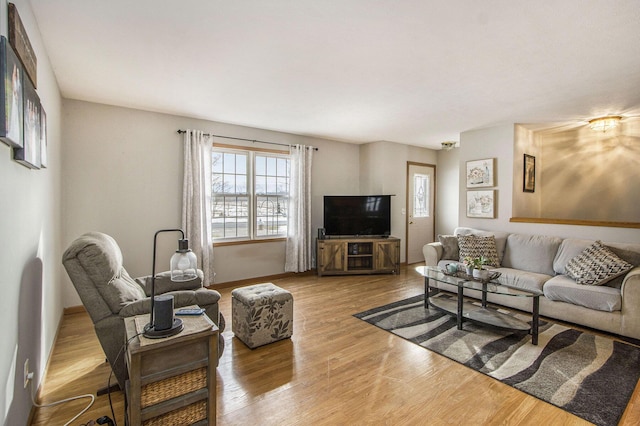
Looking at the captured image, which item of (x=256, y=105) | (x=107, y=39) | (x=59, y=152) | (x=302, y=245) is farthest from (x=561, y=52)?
(x=59, y=152)

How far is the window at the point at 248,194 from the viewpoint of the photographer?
15.4ft

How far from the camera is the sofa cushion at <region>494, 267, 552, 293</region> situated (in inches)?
139

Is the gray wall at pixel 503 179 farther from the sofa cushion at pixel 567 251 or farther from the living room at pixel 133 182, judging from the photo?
the sofa cushion at pixel 567 251

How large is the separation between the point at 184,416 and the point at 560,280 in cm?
380

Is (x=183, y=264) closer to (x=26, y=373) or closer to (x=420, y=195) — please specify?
(x=26, y=373)

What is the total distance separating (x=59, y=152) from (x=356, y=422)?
379 centimetres

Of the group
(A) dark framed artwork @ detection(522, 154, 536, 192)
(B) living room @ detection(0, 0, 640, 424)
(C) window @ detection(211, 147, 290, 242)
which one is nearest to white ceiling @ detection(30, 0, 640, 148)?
(B) living room @ detection(0, 0, 640, 424)

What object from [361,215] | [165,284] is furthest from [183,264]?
[361,215]

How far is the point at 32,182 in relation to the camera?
201 cm

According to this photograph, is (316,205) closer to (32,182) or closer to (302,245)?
(302,245)

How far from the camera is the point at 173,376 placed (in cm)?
159

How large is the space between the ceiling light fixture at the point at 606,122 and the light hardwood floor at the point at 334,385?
3.47 metres

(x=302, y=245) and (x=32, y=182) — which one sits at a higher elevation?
(x=32, y=182)

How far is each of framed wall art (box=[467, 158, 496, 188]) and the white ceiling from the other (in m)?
0.87
